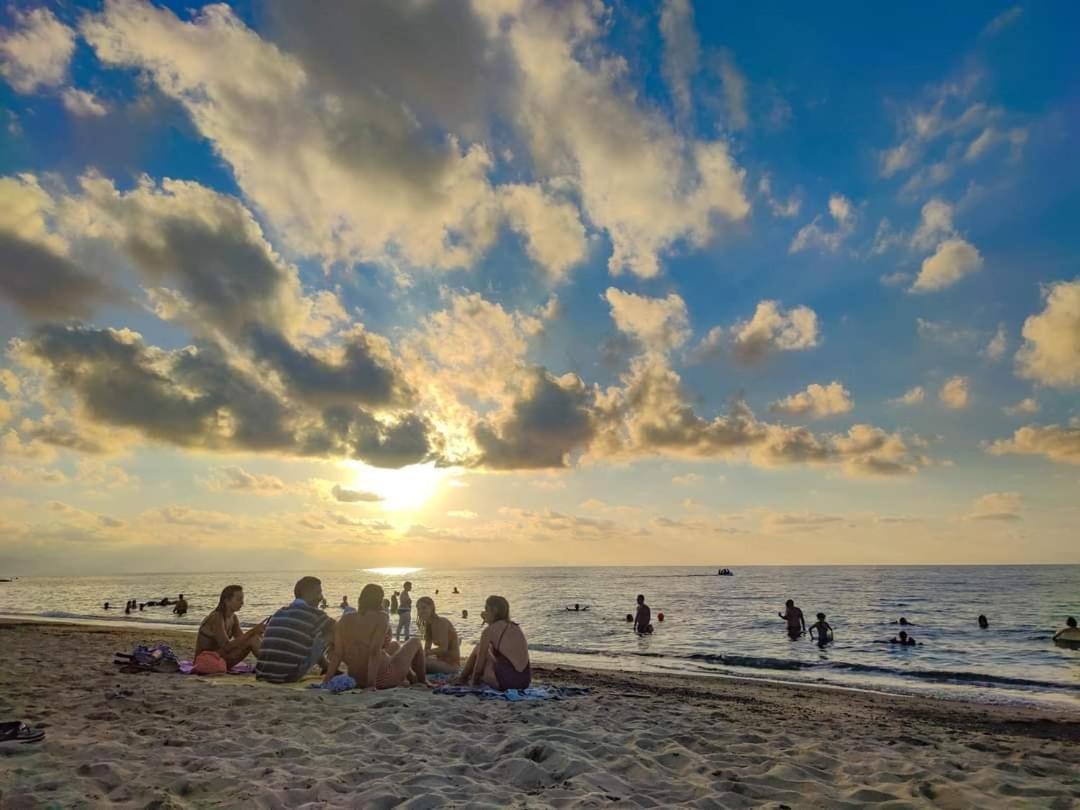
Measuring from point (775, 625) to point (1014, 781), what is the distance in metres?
31.7

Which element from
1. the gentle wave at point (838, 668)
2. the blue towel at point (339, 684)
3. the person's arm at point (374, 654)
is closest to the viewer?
the blue towel at point (339, 684)

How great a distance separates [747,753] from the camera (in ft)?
21.1

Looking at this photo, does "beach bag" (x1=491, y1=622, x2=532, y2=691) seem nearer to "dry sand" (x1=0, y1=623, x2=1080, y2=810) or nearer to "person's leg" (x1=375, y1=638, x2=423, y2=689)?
"dry sand" (x1=0, y1=623, x2=1080, y2=810)

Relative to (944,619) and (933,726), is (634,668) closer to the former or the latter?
(933,726)

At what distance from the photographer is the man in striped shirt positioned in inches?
384

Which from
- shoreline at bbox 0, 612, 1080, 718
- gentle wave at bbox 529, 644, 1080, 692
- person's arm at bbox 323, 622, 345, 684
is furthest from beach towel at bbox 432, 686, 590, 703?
gentle wave at bbox 529, 644, 1080, 692

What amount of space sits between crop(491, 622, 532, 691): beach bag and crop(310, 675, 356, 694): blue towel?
2257 mm

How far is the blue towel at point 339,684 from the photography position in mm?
9102

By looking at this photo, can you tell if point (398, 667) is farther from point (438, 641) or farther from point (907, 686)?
point (907, 686)

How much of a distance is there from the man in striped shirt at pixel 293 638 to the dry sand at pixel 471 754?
701 mm

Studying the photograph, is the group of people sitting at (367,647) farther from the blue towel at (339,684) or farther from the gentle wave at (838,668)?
the gentle wave at (838,668)

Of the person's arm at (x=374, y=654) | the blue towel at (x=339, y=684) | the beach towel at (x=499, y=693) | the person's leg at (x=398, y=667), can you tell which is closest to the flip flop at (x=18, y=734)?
the blue towel at (x=339, y=684)

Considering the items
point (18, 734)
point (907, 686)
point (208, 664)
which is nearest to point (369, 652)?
point (208, 664)

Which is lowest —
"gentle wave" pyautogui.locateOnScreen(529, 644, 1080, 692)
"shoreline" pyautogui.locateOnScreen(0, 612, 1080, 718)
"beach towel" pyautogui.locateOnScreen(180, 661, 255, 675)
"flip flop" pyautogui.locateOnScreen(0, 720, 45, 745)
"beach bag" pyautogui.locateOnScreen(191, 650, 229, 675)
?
"gentle wave" pyautogui.locateOnScreen(529, 644, 1080, 692)
